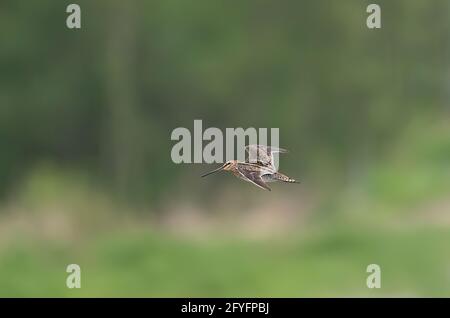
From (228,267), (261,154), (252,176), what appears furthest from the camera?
(228,267)

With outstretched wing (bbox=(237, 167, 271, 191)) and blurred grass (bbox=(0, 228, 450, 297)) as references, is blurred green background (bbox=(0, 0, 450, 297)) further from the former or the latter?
outstretched wing (bbox=(237, 167, 271, 191))

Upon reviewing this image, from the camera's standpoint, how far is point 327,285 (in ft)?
36.4

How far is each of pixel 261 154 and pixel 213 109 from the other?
8451 mm

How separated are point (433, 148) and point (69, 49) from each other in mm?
6166

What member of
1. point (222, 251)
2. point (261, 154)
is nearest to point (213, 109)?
point (222, 251)

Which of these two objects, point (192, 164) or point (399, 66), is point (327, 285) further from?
point (399, 66)

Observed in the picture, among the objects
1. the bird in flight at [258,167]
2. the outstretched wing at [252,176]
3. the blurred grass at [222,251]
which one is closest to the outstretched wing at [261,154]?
the bird in flight at [258,167]

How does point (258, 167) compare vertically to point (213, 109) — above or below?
below

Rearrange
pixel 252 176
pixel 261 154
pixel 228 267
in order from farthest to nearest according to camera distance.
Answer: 1. pixel 228 267
2. pixel 261 154
3. pixel 252 176

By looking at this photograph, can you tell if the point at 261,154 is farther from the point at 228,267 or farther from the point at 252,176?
the point at 228,267

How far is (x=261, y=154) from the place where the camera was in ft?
17.0

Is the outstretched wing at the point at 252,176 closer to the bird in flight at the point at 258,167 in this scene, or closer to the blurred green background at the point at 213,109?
the bird in flight at the point at 258,167

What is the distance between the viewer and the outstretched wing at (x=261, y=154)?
16.7ft

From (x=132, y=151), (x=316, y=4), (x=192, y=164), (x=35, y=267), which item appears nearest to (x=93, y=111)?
(x=132, y=151)
